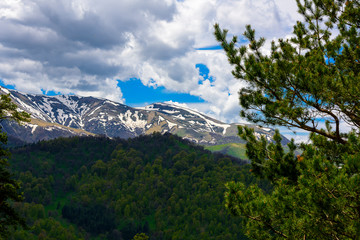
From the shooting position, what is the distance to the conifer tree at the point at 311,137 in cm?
880

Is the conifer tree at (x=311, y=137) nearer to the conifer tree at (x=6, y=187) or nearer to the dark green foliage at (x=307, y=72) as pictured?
the dark green foliage at (x=307, y=72)

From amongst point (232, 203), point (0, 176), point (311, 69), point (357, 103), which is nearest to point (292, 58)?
point (311, 69)

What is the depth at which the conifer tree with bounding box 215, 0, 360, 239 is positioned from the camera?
28.9ft

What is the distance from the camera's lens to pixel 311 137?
1393 centimetres

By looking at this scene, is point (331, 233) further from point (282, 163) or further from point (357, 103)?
point (357, 103)

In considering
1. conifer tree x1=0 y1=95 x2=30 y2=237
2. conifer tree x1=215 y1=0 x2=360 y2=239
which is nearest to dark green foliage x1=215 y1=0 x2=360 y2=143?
conifer tree x1=215 y1=0 x2=360 y2=239

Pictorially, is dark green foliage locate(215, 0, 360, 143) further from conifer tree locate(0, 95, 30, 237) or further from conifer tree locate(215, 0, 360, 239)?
conifer tree locate(0, 95, 30, 237)

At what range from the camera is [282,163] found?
13750 millimetres

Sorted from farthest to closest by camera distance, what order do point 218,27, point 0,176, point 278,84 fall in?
point 0,176, point 218,27, point 278,84

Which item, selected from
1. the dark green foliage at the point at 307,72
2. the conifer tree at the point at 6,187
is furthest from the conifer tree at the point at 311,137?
the conifer tree at the point at 6,187

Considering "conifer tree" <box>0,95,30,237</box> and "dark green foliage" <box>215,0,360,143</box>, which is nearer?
"dark green foliage" <box>215,0,360,143</box>

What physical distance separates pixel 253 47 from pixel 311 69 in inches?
149

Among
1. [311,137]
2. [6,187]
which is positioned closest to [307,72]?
[311,137]

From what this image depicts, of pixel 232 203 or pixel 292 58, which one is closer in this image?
pixel 232 203
